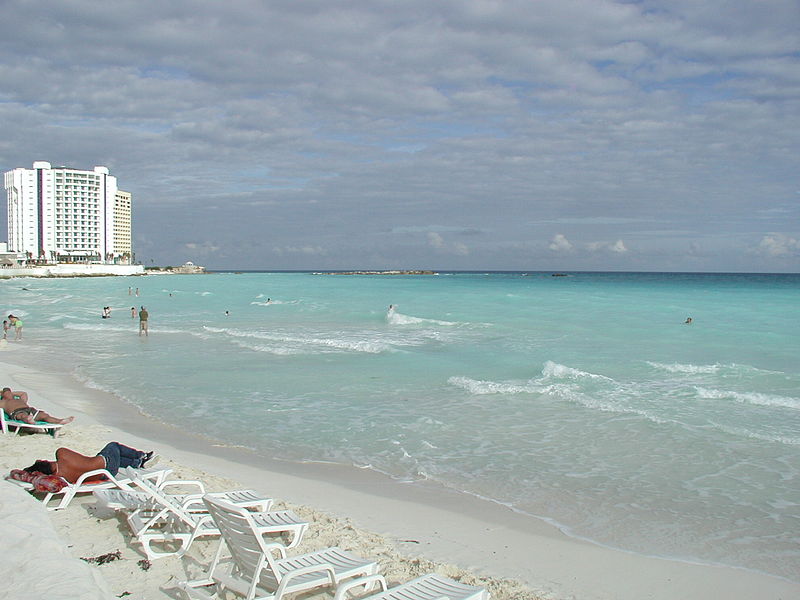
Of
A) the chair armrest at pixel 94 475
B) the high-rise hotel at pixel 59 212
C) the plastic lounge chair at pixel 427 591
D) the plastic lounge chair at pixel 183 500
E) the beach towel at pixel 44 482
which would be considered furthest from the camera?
the high-rise hotel at pixel 59 212

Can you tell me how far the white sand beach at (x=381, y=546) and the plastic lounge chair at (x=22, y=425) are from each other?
67 centimetres

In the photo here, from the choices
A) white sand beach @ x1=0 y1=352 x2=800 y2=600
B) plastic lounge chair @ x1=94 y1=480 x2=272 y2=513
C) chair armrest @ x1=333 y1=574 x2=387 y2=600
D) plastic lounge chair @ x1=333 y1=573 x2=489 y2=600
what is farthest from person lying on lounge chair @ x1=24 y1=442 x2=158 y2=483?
plastic lounge chair @ x1=333 y1=573 x2=489 y2=600

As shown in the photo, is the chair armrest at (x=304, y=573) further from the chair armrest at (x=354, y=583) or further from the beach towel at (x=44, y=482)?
the beach towel at (x=44, y=482)

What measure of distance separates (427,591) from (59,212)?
178 meters

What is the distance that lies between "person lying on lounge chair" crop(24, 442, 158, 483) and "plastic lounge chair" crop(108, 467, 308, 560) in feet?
3.12

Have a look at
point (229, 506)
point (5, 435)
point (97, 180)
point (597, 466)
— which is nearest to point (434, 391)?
point (597, 466)

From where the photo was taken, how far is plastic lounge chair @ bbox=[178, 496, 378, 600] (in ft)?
14.3

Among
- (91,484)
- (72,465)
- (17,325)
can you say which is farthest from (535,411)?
(17,325)

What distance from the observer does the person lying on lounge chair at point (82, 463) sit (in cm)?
671

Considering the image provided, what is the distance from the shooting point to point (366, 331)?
29094 millimetres

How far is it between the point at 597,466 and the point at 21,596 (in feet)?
23.8

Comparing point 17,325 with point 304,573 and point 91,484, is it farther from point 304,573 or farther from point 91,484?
point 304,573

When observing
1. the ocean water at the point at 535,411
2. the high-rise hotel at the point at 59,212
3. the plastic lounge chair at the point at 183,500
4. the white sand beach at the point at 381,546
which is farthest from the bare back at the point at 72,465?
the high-rise hotel at the point at 59,212

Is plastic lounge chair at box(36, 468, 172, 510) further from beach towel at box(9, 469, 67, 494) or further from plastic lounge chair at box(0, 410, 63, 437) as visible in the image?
plastic lounge chair at box(0, 410, 63, 437)
